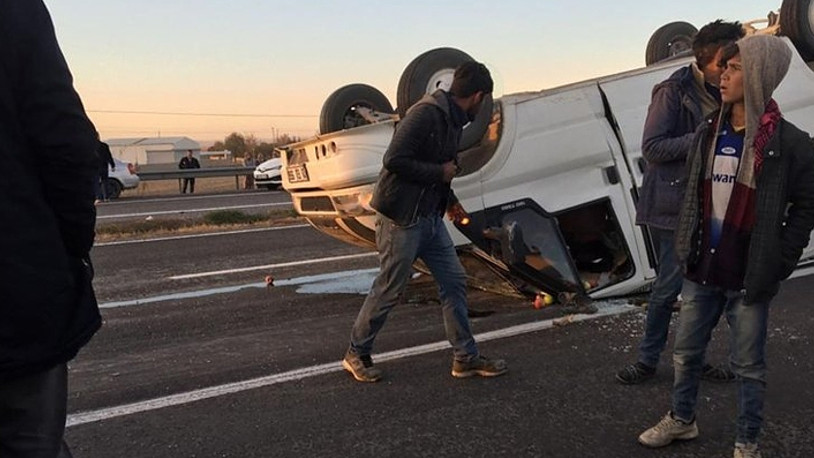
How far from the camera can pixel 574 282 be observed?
16.3 ft

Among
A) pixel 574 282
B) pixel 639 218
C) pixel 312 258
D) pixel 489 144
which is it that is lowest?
pixel 312 258

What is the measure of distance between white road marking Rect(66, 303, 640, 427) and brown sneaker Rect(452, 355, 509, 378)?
47 centimetres

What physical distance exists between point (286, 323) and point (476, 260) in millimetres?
1495

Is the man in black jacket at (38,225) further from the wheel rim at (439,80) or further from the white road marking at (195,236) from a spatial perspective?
the white road marking at (195,236)

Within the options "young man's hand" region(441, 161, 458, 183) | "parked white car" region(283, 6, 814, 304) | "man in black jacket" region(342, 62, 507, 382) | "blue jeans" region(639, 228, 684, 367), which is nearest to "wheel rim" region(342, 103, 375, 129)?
"parked white car" region(283, 6, 814, 304)

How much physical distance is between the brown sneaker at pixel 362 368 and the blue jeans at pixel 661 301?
57.0 inches

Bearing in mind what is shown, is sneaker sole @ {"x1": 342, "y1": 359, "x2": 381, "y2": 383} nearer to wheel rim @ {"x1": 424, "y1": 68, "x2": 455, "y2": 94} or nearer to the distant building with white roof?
wheel rim @ {"x1": 424, "y1": 68, "x2": 455, "y2": 94}

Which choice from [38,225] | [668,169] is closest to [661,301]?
[668,169]

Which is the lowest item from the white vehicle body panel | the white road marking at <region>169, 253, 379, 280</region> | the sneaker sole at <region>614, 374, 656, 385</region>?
the white road marking at <region>169, 253, 379, 280</region>

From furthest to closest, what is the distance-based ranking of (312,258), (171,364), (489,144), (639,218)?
1. (312,258)
2. (489,144)
3. (171,364)
4. (639,218)

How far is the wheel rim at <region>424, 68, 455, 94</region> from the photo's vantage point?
508 cm

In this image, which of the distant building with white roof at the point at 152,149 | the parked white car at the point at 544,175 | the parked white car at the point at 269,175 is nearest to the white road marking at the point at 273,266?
the parked white car at the point at 544,175

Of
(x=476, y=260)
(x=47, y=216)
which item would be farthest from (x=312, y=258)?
(x=47, y=216)

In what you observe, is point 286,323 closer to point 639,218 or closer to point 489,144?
point 489,144
